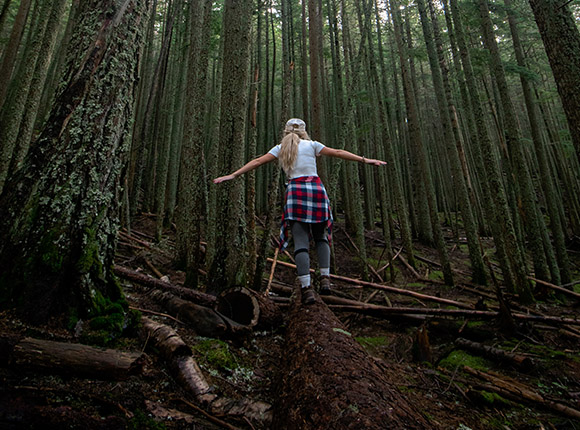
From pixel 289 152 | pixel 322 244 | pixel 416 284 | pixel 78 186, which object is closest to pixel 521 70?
pixel 416 284

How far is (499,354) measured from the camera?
313cm

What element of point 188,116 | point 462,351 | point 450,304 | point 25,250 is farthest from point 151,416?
point 188,116

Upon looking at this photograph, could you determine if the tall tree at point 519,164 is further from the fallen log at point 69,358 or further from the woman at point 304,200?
the fallen log at point 69,358

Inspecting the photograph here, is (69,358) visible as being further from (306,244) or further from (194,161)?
(194,161)

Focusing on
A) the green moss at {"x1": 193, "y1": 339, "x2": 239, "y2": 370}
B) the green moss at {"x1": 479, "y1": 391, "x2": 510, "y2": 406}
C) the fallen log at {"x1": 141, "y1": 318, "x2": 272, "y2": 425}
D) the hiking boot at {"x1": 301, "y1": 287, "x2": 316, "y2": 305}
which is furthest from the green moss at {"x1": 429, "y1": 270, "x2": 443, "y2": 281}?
the fallen log at {"x1": 141, "y1": 318, "x2": 272, "y2": 425}

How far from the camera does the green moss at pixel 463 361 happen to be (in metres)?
3.12

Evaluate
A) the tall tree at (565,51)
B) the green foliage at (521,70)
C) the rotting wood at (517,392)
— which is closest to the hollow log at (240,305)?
the rotting wood at (517,392)

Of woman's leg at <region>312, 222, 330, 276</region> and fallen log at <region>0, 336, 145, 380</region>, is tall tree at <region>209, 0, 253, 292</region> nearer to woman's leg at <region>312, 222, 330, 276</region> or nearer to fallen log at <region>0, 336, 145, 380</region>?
woman's leg at <region>312, 222, 330, 276</region>

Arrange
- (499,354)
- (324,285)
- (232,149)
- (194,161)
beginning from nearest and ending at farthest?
(499,354) → (324,285) → (232,149) → (194,161)

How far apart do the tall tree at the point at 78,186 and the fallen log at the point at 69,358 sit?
15.0 inches

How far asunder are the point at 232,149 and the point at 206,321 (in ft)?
7.23

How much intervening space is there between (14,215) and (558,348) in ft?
17.4

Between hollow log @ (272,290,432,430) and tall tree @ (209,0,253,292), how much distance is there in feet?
5.96

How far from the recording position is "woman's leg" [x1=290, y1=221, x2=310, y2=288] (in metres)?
3.16
